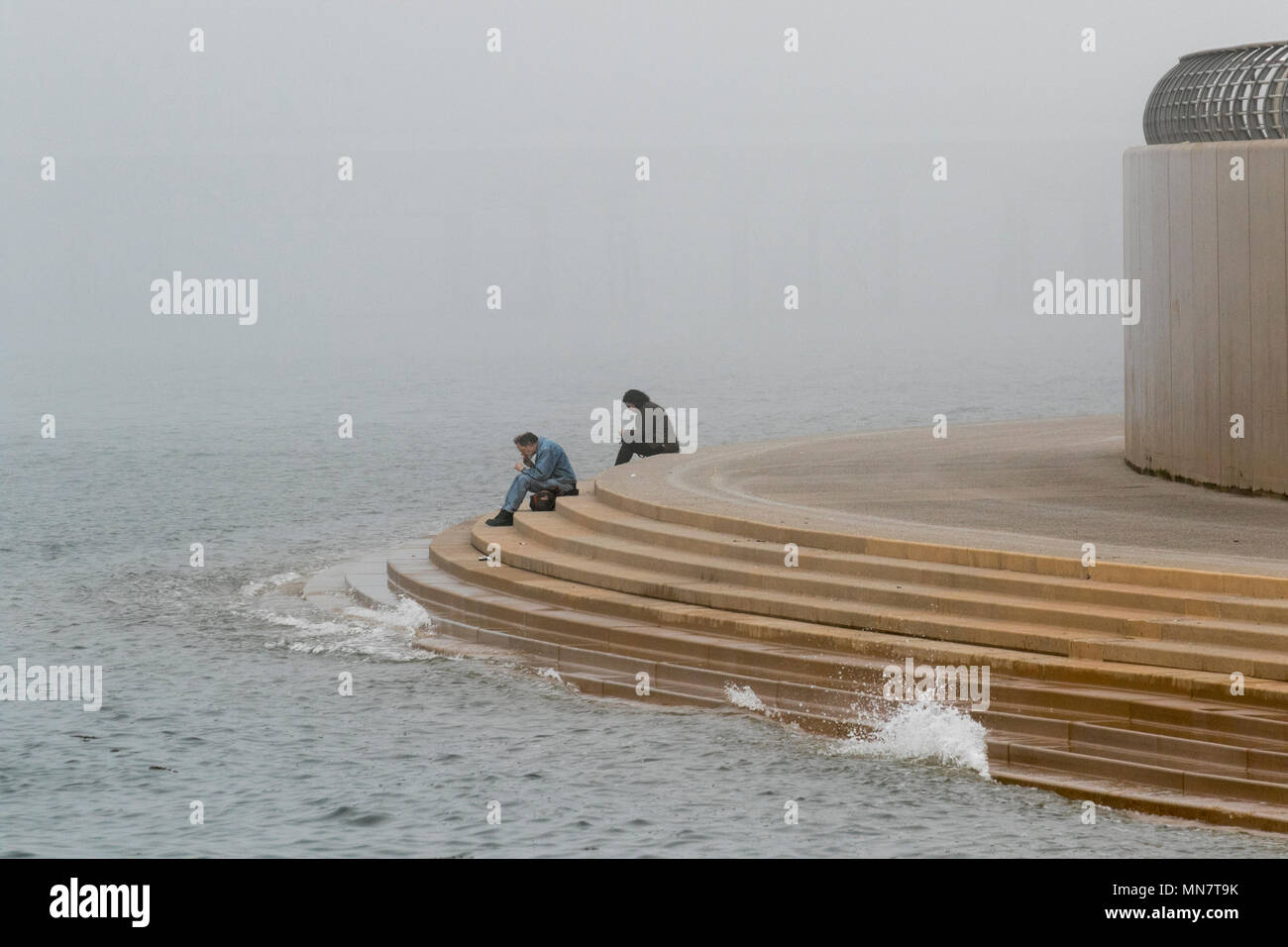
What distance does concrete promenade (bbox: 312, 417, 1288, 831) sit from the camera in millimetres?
9891

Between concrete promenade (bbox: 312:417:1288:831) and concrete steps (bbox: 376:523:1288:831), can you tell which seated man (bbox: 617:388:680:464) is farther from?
concrete steps (bbox: 376:523:1288:831)

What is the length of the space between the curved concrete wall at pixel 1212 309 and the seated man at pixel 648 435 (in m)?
5.95

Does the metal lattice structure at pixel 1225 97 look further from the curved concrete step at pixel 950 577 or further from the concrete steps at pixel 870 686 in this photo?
the concrete steps at pixel 870 686

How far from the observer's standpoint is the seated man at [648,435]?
2047cm

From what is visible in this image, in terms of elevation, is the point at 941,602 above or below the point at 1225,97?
below

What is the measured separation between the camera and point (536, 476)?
695 inches

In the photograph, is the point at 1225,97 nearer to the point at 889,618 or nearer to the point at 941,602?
the point at 941,602

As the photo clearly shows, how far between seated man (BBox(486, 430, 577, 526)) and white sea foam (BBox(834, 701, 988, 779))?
701 centimetres

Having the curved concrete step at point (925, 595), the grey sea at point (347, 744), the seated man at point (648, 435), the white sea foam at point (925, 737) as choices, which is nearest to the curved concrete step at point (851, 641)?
the curved concrete step at point (925, 595)

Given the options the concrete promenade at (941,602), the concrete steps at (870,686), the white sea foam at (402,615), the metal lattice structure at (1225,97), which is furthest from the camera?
the white sea foam at (402,615)

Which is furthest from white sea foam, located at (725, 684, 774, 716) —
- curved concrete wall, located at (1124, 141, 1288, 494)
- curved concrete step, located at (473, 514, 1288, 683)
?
curved concrete wall, located at (1124, 141, 1288, 494)

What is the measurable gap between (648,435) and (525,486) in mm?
3360

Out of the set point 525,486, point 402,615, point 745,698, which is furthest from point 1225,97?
point 402,615
